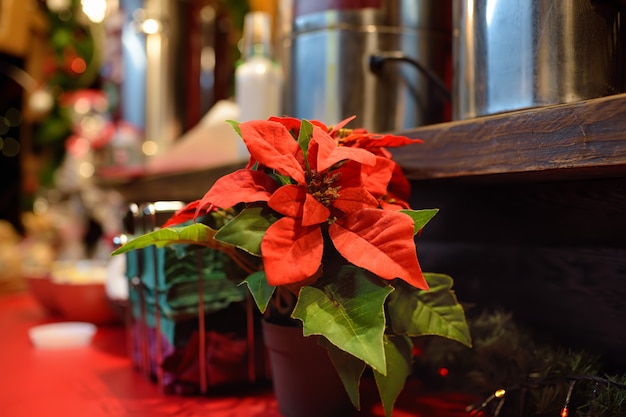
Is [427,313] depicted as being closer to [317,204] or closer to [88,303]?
[317,204]

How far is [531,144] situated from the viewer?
21.5 inches

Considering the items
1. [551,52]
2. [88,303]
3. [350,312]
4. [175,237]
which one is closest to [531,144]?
→ [551,52]

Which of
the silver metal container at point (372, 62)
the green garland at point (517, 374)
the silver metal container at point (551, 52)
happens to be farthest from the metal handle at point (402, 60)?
the green garland at point (517, 374)

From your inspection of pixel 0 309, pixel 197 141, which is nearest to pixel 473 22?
pixel 197 141

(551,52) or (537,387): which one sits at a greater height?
(551,52)

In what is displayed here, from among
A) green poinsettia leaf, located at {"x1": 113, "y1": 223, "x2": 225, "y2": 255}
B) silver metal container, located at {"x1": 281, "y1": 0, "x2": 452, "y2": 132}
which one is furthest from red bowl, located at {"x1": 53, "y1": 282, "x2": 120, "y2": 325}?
green poinsettia leaf, located at {"x1": 113, "y1": 223, "x2": 225, "y2": 255}

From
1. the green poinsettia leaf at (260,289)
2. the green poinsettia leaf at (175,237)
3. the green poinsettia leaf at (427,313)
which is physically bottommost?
Answer: the green poinsettia leaf at (427,313)

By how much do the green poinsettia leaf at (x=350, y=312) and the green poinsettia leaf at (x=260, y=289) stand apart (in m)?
0.04

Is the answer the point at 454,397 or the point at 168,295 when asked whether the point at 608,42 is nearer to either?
the point at 454,397

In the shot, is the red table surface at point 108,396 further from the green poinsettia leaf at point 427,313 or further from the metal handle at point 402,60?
the metal handle at point 402,60

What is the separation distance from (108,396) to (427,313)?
47cm

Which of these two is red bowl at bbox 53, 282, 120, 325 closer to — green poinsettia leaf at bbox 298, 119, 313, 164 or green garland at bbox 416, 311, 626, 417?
green garland at bbox 416, 311, 626, 417

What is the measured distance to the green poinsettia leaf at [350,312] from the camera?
493 mm

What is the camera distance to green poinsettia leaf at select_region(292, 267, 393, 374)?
0.49m
